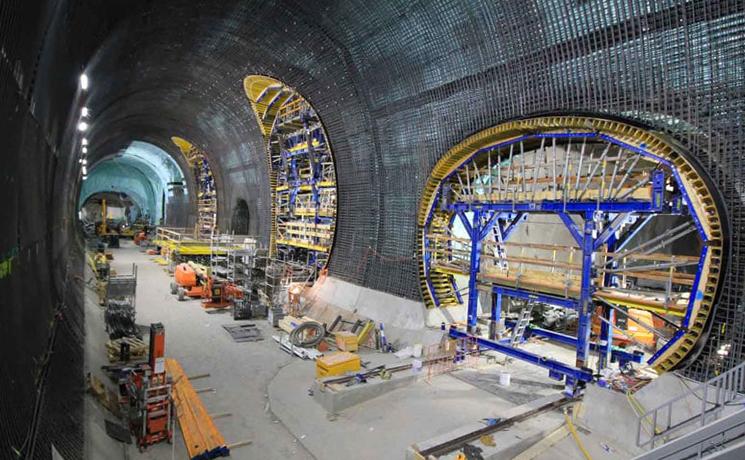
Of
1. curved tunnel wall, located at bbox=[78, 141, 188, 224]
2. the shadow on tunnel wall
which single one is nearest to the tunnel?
the shadow on tunnel wall

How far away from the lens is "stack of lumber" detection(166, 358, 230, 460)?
18.7ft

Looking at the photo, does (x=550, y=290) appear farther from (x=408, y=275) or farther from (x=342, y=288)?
(x=342, y=288)

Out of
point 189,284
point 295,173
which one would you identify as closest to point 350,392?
point 189,284

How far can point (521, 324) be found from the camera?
9.43 metres

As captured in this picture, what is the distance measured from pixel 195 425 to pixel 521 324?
6.59 meters

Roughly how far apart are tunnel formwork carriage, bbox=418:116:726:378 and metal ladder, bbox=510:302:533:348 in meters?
0.48

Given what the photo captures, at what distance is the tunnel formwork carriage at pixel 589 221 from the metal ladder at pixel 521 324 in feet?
1.57

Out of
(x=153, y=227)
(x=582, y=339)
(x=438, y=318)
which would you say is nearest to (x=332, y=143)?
(x=438, y=318)

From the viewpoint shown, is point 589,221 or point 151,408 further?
point 589,221

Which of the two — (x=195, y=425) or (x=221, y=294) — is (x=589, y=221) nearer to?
(x=195, y=425)

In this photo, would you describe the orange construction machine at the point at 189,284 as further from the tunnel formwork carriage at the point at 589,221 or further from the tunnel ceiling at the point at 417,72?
the tunnel formwork carriage at the point at 589,221

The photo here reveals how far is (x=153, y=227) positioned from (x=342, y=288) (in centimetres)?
3069

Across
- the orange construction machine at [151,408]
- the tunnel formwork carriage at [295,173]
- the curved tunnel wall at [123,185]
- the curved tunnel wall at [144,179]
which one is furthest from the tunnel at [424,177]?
the curved tunnel wall at [123,185]

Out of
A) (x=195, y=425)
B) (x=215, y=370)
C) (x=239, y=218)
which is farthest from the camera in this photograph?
(x=239, y=218)
